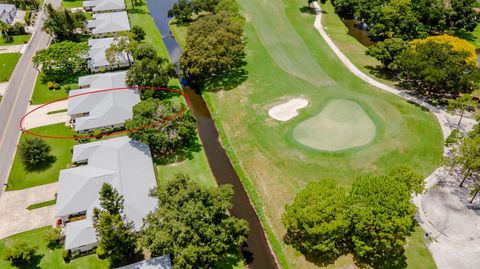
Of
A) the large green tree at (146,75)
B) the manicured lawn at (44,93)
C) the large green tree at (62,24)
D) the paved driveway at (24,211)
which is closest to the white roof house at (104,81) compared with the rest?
the large green tree at (146,75)

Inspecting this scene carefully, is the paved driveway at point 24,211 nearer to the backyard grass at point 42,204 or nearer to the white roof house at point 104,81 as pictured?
the backyard grass at point 42,204

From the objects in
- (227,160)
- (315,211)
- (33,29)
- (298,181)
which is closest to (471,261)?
(315,211)

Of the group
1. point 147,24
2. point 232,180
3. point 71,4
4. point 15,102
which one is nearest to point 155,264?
point 232,180

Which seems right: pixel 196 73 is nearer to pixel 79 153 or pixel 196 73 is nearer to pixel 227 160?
pixel 227 160

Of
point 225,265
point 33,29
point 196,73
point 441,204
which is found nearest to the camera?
point 225,265

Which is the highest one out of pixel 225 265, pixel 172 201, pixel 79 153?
pixel 172 201

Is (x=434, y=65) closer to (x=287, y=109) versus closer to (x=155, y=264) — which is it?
(x=287, y=109)
